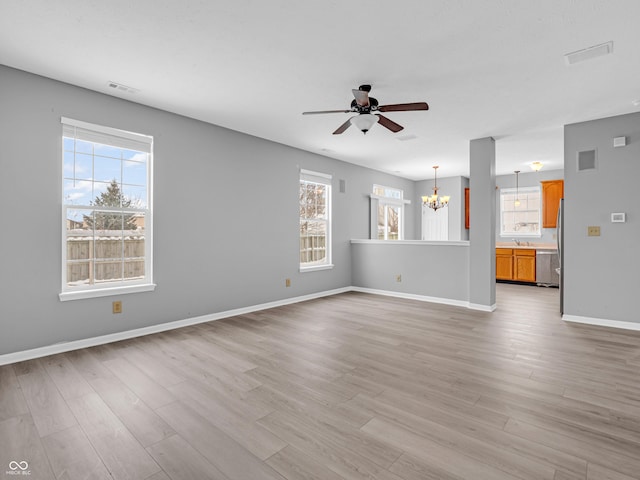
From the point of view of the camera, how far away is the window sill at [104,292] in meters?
3.33

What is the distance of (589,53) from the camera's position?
2.75m

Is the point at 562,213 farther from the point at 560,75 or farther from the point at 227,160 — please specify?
the point at 227,160

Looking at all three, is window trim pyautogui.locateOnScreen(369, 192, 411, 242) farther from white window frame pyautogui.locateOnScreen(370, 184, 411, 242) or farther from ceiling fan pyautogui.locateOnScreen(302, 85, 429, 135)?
ceiling fan pyautogui.locateOnScreen(302, 85, 429, 135)

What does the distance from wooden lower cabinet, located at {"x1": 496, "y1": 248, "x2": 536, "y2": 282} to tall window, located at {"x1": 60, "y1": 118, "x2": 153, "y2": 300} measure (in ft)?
24.4

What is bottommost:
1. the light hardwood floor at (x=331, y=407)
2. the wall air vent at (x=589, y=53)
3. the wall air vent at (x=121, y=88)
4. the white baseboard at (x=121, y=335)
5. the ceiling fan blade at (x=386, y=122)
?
the light hardwood floor at (x=331, y=407)

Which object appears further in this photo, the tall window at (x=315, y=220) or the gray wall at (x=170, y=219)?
the tall window at (x=315, y=220)

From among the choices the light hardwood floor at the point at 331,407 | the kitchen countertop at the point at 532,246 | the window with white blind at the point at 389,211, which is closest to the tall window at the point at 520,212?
the kitchen countertop at the point at 532,246

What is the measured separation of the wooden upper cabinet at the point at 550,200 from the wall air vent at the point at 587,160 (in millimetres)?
3614

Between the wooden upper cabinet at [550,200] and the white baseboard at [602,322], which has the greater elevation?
the wooden upper cabinet at [550,200]

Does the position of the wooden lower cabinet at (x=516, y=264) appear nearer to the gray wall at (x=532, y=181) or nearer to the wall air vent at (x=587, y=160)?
the gray wall at (x=532, y=181)

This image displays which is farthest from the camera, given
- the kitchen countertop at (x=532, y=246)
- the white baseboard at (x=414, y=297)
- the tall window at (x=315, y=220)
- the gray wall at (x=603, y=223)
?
the kitchen countertop at (x=532, y=246)

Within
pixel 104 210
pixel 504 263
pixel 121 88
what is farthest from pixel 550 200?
pixel 104 210

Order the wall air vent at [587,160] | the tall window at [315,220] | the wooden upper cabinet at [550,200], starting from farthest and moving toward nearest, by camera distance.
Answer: the wooden upper cabinet at [550,200], the tall window at [315,220], the wall air vent at [587,160]

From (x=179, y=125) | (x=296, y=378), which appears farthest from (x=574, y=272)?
(x=179, y=125)
